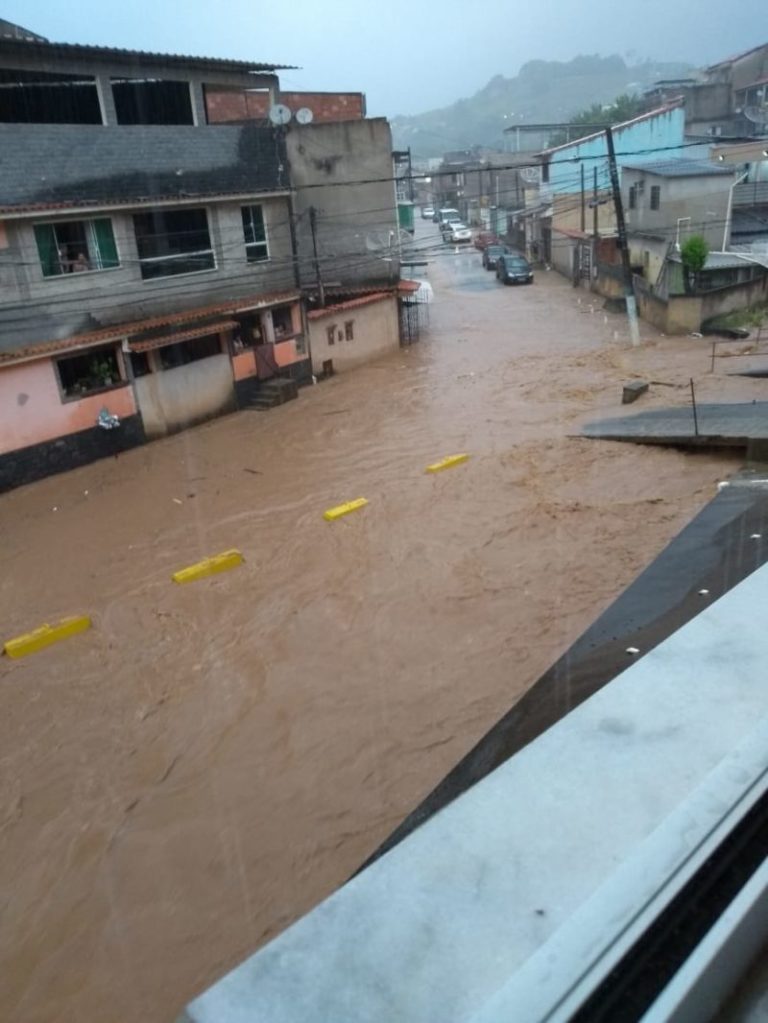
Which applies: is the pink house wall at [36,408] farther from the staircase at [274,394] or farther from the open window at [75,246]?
the staircase at [274,394]

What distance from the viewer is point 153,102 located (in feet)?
58.2

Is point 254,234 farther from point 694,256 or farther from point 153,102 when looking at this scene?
point 694,256

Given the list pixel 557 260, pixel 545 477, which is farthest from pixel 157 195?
pixel 557 260

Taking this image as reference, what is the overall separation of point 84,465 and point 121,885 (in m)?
11.2

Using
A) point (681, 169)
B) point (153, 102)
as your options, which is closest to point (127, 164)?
point (153, 102)

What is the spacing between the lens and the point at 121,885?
5.74 meters

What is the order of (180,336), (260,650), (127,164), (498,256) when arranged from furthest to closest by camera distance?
(498,256)
(180,336)
(127,164)
(260,650)

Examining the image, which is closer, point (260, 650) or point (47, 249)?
point (260, 650)

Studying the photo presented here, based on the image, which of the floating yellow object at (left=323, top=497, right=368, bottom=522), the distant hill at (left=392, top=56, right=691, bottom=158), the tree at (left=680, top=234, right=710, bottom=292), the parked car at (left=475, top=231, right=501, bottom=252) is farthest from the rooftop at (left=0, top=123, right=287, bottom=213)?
the distant hill at (left=392, top=56, right=691, bottom=158)

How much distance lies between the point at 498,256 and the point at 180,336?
26281 millimetres

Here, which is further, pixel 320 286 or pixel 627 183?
pixel 627 183

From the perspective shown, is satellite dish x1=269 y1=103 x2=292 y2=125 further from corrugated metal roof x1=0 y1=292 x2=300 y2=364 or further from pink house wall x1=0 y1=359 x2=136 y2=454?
pink house wall x1=0 y1=359 x2=136 y2=454

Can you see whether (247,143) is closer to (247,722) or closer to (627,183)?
(247,722)

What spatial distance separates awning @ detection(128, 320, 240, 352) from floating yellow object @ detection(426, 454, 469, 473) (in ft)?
21.2
